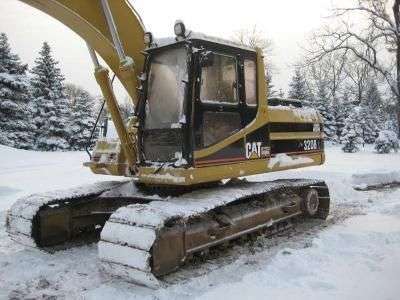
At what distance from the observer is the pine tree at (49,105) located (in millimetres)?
35438

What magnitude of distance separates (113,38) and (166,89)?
3.20 ft

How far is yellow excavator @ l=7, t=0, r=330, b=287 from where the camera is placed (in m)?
5.76

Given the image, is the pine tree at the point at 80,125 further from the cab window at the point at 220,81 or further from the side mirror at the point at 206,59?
the side mirror at the point at 206,59

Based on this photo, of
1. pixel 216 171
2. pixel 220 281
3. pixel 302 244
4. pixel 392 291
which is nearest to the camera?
pixel 392 291

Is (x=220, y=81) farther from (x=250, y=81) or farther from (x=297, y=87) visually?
(x=297, y=87)

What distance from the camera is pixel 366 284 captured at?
209 inches

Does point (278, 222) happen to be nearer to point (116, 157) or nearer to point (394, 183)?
point (116, 157)

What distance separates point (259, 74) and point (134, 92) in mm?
1854

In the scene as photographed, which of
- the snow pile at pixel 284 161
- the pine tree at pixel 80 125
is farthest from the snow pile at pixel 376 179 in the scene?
the pine tree at pixel 80 125

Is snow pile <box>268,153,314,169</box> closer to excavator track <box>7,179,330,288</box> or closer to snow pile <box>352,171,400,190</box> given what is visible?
excavator track <box>7,179,330,288</box>

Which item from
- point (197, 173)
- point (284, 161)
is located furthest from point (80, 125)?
point (197, 173)

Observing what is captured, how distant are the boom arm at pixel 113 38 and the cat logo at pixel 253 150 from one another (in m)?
1.58

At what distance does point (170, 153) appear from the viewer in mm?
6582

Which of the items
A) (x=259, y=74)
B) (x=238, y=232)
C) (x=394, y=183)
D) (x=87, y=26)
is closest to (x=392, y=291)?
(x=238, y=232)
